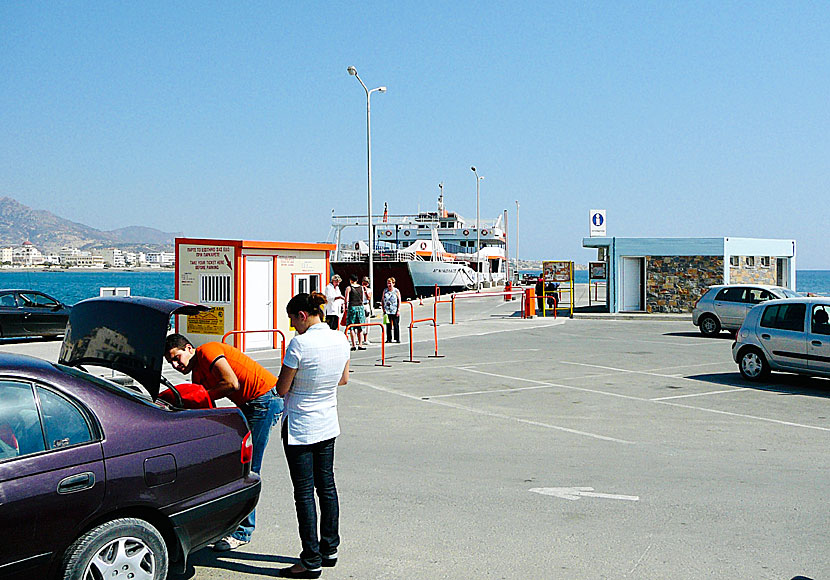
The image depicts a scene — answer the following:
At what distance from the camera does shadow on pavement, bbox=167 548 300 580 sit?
5156 millimetres

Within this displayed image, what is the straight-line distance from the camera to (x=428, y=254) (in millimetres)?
66375

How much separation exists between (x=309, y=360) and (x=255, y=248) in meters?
14.5

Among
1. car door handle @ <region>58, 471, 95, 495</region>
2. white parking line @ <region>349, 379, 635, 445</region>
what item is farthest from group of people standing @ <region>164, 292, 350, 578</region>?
white parking line @ <region>349, 379, 635, 445</region>

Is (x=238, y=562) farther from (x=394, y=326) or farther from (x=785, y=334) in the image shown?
(x=394, y=326)

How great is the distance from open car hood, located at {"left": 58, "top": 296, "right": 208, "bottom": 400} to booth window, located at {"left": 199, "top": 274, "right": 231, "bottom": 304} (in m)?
12.9

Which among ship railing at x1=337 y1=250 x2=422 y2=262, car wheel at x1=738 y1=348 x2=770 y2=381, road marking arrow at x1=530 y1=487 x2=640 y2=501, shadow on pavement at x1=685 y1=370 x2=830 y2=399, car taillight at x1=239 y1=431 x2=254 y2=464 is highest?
ship railing at x1=337 y1=250 x2=422 y2=262

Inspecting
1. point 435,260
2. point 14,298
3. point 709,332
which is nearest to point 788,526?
point 709,332

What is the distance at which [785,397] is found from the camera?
41.4 ft

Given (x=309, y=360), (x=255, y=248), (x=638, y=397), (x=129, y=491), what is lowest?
(x=638, y=397)

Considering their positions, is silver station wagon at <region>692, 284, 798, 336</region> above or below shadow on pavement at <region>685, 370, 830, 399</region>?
above

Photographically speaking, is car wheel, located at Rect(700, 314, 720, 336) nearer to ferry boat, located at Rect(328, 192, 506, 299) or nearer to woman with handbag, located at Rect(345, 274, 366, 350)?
woman with handbag, located at Rect(345, 274, 366, 350)

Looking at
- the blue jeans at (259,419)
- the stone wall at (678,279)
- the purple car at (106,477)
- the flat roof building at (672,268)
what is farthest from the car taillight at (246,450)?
the stone wall at (678,279)

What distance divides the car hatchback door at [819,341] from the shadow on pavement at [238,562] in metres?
10.7

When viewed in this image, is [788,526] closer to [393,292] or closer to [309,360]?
[309,360]
